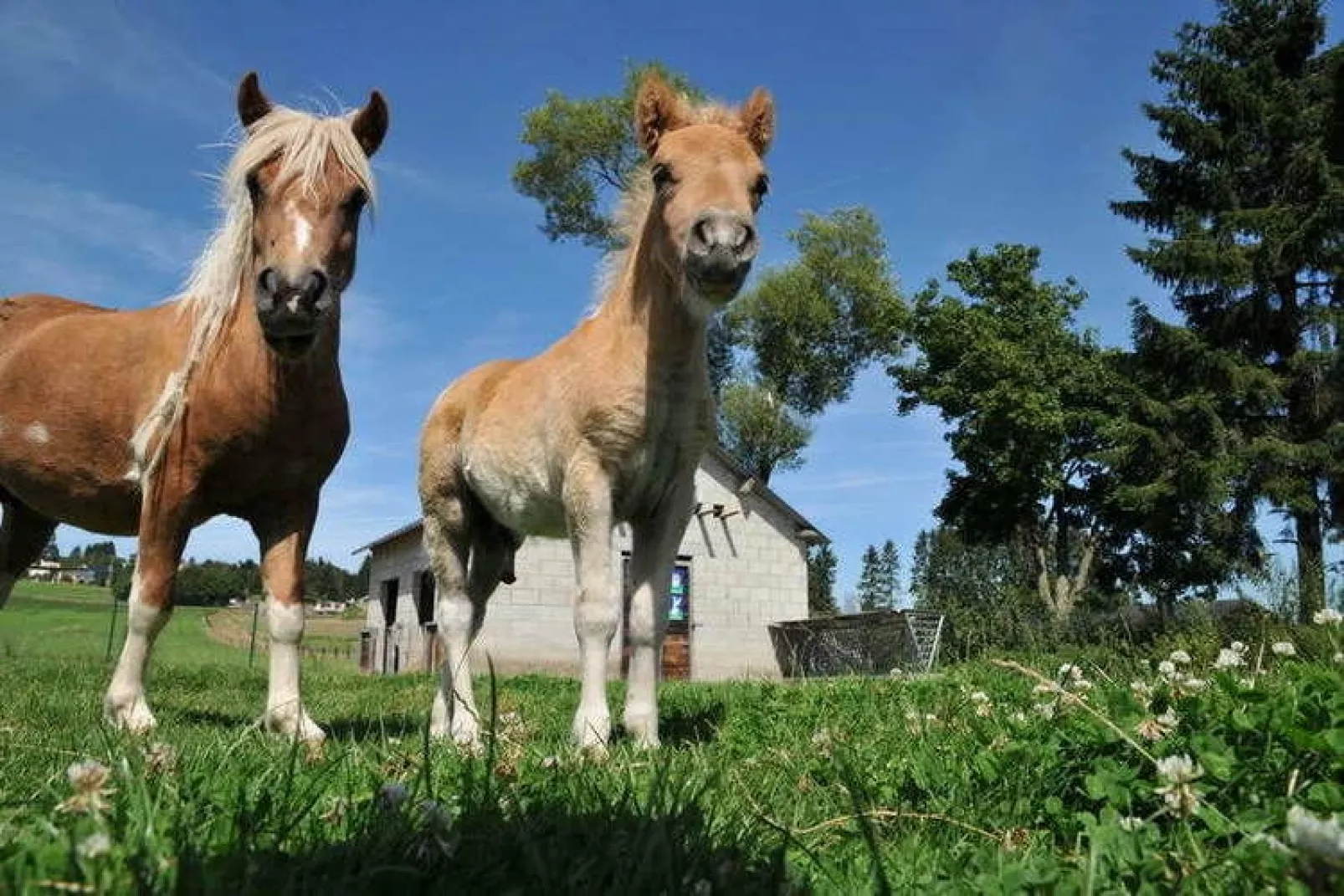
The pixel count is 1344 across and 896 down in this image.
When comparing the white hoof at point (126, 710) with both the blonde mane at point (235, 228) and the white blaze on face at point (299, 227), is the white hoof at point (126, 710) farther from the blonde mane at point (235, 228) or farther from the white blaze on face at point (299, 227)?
the white blaze on face at point (299, 227)

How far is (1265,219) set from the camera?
94.2ft

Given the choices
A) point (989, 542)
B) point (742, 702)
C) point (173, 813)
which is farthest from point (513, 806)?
point (989, 542)

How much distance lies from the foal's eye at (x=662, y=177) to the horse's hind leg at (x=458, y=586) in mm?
2456

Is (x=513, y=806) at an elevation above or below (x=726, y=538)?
below

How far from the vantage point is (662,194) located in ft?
15.5

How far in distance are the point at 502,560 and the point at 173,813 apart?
4.52 meters

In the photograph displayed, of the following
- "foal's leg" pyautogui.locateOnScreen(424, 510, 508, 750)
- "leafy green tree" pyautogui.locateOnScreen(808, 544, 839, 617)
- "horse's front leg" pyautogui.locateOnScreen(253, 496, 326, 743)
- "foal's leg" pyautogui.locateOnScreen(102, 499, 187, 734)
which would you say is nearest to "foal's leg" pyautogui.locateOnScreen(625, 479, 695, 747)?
"foal's leg" pyautogui.locateOnScreen(424, 510, 508, 750)

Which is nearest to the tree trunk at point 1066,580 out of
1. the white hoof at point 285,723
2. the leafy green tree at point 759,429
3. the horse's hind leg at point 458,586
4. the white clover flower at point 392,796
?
the leafy green tree at point 759,429

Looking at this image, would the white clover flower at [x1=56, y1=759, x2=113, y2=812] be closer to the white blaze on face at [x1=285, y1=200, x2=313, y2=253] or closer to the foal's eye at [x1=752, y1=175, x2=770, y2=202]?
the white blaze on face at [x1=285, y1=200, x2=313, y2=253]

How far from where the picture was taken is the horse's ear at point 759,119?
5113 millimetres

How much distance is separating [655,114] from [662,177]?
50 centimetres

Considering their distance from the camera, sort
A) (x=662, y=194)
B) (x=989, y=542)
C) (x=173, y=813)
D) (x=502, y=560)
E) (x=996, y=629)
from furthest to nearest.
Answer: (x=989, y=542) → (x=996, y=629) → (x=502, y=560) → (x=662, y=194) → (x=173, y=813)

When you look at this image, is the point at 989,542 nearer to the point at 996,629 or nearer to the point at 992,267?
the point at 992,267

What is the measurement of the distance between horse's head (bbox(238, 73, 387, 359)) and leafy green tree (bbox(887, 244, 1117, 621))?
36.6 meters
